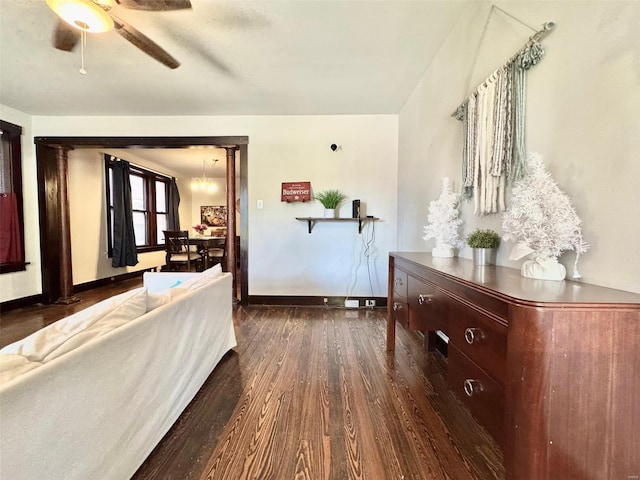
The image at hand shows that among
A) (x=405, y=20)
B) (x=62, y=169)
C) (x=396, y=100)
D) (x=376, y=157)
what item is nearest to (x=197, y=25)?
(x=405, y=20)

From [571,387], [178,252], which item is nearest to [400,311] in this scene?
[571,387]

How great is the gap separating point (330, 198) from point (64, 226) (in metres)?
3.63

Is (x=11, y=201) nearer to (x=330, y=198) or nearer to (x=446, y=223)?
(x=330, y=198)

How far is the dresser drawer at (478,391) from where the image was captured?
895 mm

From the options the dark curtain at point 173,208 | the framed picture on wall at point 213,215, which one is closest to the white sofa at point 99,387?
the dark curtain at point 173,208

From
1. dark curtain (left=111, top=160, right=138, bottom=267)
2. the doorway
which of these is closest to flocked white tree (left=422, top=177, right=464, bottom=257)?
the doorway

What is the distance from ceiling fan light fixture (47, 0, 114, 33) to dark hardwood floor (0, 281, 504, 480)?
2.24 metres

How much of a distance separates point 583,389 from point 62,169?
5355mm

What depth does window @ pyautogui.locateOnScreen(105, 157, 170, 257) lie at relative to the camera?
5.66 metres

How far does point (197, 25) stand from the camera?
2033 millimetres

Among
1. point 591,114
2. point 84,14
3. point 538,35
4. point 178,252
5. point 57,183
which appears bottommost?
point 178,252

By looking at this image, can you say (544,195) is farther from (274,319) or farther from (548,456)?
(274,319)

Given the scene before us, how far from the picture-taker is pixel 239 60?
2.47 metres

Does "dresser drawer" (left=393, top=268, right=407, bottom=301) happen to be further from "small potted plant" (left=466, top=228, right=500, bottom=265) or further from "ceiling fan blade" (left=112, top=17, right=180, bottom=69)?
"ceiling fan blade" (left=112, top=17, right=180, bottom=69)
